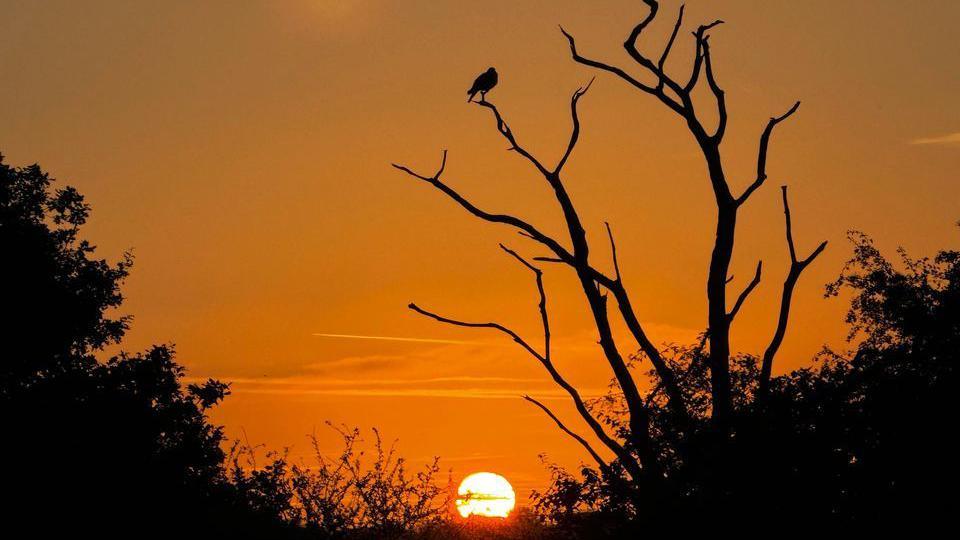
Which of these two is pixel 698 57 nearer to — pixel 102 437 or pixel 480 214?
pixel 480 214

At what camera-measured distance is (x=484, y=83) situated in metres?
16.6

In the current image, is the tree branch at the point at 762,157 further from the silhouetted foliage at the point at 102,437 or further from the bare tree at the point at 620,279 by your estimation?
the silhouetted foliage at the point at 102,437

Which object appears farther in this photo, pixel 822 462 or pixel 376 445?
pixel 376 445

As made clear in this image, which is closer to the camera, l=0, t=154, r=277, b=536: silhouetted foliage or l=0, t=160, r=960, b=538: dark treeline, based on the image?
l=0, t=160, r=960, b=538: dark treeline

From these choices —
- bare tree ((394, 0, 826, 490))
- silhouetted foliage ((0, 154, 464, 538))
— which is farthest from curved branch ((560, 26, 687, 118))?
silhouetted foliage ((0, 154, 464, 538))

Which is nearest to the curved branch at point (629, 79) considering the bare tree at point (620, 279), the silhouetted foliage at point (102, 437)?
the bare tree at point (620, 279)

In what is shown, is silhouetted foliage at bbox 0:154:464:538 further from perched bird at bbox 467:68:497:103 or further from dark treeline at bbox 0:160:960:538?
perched bird at bbox 467:68:497:103

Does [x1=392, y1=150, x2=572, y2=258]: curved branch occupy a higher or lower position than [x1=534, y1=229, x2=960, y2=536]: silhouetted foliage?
higher

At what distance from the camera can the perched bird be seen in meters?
16.5

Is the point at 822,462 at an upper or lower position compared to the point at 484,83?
lower

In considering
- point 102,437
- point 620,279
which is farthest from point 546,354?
point 102,437

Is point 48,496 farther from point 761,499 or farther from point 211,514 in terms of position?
point 761,499

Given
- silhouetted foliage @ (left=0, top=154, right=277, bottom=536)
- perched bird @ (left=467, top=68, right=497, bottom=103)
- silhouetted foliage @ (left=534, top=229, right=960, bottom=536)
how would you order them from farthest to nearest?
silhouetted foliage @ (left=0, top=154, right=277, bottom=536)
perched bird @ (left=467, top=68, right=497, bottom=103)
silhouetted foliage @ (left=534, top=229, right=960, bottom=536)

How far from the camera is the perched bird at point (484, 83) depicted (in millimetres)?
16516
